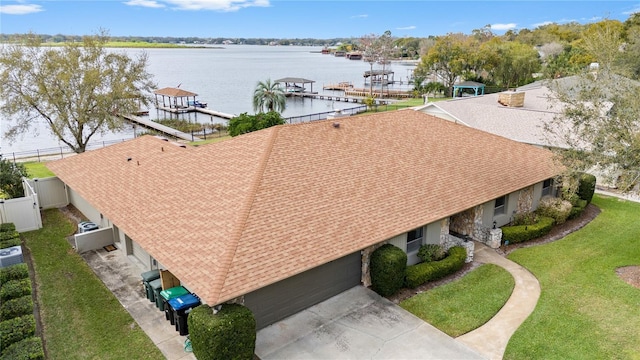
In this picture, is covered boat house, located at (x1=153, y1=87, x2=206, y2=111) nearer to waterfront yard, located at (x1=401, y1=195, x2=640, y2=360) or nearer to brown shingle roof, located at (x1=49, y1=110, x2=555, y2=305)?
brown shingle roof, located at (x1=49, y1=110, x2=555, y2=305)

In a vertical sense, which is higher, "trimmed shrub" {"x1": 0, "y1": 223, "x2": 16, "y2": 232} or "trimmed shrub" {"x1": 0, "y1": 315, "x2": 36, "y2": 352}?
"trimmed shrub" {"x1": 0, "y1": 223, "x2": 16, "y2": 232}

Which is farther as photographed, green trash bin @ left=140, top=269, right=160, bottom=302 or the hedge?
the hedge

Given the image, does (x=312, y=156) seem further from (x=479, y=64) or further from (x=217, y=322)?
(x=479, y=64)

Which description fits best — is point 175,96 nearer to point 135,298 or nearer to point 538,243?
point 135,298

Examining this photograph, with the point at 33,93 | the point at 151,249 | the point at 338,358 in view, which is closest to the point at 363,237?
the point at 338,358

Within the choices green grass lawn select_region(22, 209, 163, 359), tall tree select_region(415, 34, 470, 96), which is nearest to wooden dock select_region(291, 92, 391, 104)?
tall tree select_region(415, 34, 470, 96)

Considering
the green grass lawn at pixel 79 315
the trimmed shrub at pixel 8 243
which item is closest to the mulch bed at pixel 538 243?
the green grass lawn at pixel 79 315

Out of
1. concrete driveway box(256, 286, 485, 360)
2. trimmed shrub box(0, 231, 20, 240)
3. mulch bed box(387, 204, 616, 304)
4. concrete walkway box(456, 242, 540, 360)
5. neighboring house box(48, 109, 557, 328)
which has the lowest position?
concrete walkway box(456, 242, 540, 360)
